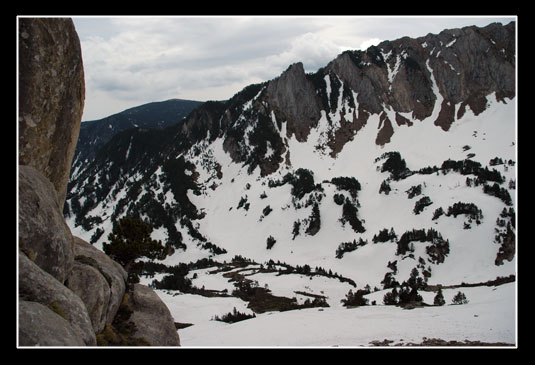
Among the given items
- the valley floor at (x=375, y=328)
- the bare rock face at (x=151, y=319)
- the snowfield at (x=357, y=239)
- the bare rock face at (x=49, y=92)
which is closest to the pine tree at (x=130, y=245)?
the bare rock face at (x=151, y=319)

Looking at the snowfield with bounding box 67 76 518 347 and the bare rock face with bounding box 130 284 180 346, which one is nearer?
the bare rock face with bounding box 130 284 180 346

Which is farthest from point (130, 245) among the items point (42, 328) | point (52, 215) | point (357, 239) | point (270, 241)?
point (270, 241)

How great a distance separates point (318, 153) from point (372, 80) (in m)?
52.9

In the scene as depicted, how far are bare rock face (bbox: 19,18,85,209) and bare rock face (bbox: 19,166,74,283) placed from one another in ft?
4.47

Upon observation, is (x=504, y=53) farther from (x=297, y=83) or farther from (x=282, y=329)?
(x=282, y=329)

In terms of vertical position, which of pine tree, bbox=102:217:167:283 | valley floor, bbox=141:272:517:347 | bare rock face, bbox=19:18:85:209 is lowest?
valley floor, bbox=141:272:517:347

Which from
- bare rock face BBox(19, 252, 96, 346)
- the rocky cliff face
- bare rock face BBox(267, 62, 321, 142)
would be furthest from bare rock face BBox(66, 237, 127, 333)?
bare rock face BBox(267, 62, 321, 142)

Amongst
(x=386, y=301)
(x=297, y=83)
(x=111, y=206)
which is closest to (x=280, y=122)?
(x=297, y=83)

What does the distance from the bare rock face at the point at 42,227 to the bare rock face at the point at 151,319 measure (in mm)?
6214

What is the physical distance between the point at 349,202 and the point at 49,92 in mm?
108205

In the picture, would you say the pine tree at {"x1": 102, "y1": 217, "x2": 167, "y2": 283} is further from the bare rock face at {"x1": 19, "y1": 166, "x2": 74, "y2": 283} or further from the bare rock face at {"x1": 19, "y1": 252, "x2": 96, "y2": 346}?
the bare rock face at {"x1": 19, "y1": 252, "x2": 96, "y2": 346}

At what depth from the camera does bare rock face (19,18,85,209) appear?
1357 centimetres

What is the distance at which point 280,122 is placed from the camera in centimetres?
17425

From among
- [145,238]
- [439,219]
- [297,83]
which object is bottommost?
[145,238]
